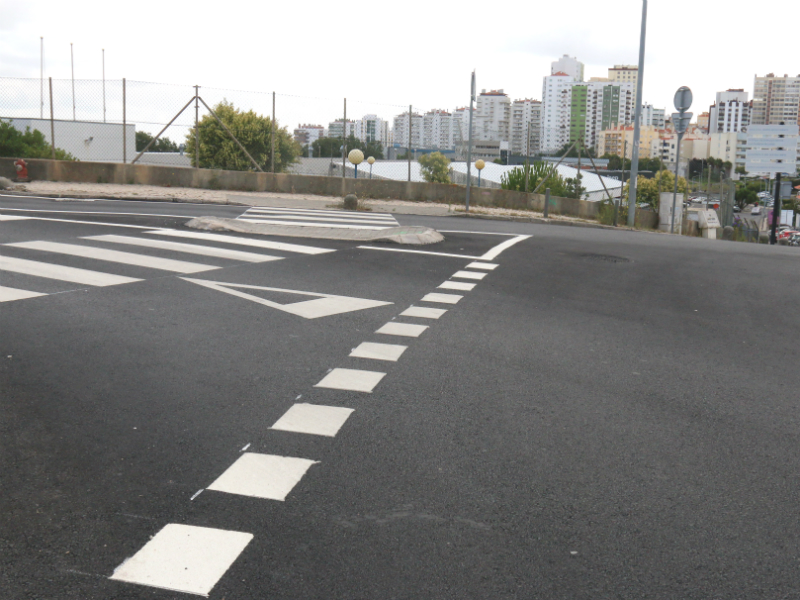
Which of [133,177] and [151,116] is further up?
[151,116]

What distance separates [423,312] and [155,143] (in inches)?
819

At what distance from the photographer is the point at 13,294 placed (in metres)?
7.67

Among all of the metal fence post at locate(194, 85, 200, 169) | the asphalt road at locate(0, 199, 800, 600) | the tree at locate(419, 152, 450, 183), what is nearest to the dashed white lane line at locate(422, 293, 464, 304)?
the asphalt road at locate(0, 199, 800, 600)

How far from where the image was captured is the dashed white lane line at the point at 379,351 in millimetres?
5963

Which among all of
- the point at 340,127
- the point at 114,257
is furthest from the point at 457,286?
the point at 340,127

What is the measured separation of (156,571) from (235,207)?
1871cm

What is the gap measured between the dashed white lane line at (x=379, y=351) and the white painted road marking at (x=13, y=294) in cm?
347

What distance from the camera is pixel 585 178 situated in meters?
77.4

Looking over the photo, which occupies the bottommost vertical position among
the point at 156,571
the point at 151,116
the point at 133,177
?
the point at 156,571

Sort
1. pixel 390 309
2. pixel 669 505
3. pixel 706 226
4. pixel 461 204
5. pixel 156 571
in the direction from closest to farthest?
pixel 156 571, pixel 669 505, pixel 390 309, pixel 461 204, pixel 706 226

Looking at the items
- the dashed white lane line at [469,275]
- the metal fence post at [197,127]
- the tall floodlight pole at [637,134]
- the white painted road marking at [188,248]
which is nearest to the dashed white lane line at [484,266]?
the dashed white lane line at [469,275]

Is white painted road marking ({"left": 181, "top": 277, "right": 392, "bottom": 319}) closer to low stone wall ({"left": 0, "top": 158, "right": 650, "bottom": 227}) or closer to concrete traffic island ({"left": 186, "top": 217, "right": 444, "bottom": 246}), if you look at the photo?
concrete traffic island ({"left": 186, "top": 217, "right": 444, "bottom": 246})

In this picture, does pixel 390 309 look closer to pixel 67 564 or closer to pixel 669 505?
pixel 669 505

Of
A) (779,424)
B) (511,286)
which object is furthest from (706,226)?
(779,424)
